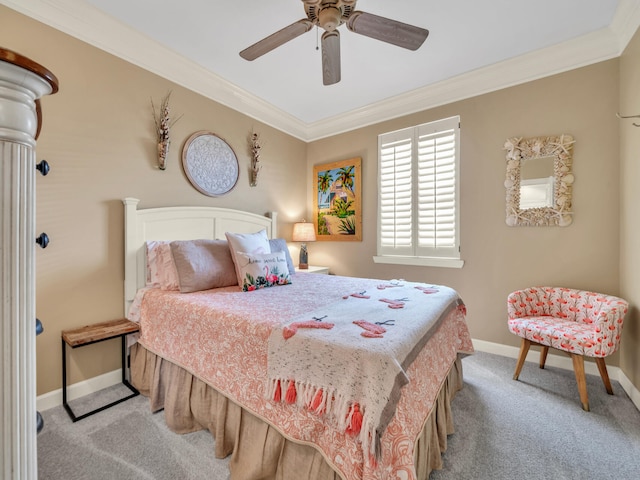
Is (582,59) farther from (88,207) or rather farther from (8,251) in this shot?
(88,207)

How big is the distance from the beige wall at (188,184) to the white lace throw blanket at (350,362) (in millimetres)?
1668

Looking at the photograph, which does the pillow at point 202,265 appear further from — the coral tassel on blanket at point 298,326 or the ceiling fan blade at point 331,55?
the ceiling fan blade at point 331,55

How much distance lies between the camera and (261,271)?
225 centimetres

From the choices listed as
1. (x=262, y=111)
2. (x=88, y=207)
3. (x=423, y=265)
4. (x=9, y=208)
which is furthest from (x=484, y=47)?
(x=88, y=207)

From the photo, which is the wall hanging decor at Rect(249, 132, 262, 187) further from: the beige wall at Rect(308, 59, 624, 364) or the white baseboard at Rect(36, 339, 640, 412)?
the white baseboard at Rect(36, 339, 640, 412)

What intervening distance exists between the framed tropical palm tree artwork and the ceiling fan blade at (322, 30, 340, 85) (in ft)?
5.67

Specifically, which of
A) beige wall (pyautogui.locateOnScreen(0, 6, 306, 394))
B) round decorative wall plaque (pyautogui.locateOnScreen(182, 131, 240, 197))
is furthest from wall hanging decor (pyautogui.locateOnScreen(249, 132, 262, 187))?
beige wall (pyautogui.locateOnScreen(0, 6, 306, 394))

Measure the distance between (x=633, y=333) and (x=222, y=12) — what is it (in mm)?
3725

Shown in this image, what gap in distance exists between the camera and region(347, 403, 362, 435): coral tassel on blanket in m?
0.99

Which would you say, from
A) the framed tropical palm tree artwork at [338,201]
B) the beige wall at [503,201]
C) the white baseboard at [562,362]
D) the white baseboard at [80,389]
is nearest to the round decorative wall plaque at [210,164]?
the framed tropical palm tree artwork at [338,201]

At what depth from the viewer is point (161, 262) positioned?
2.23 meters

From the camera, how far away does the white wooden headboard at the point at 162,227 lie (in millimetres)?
2260

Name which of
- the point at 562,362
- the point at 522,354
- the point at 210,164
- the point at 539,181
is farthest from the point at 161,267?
the point at 562,362

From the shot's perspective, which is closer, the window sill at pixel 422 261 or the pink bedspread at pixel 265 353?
the pink bedspread at pixel 265 353
